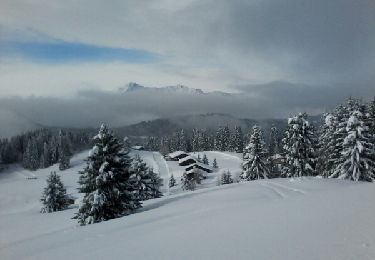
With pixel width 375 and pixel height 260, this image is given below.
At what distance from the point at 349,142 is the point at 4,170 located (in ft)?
530

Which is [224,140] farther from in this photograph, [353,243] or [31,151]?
[353,243]

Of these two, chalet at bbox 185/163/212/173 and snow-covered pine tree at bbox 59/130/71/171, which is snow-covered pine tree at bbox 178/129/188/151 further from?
snow-covered pine tree at bbox 59/130/71/171

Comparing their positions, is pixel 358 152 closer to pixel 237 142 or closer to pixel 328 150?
pixel 328 150

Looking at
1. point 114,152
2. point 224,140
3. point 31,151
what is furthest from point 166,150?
point 114,152

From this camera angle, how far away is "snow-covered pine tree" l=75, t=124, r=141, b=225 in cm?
2969

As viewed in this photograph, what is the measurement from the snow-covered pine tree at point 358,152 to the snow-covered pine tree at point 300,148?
843 cm

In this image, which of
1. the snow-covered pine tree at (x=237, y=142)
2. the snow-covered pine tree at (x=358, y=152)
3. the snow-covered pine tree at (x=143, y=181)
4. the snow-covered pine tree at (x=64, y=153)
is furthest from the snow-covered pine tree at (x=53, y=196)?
the snow-covered pine tree at (x=237, y=142)

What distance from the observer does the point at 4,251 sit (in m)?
16.8

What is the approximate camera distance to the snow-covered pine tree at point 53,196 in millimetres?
58656

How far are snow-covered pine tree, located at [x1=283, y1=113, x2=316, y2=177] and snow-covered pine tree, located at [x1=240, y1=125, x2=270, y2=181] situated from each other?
4270 millimetres

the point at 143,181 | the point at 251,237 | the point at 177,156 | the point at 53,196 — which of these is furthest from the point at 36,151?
the point at 251,237

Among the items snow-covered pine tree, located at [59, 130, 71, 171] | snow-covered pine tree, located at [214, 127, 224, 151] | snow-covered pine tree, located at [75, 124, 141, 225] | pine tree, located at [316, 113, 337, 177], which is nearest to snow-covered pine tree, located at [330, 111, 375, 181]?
pine tree, located at [316, 113, 337, 177]

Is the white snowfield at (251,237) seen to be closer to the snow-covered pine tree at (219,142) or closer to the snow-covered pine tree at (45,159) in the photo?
the snow-covered pine tree at (219,142)

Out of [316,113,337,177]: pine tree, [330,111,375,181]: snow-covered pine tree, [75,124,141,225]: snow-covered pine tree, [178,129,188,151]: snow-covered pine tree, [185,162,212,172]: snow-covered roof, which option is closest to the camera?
[75,124,141,225]: snow-covered pine tree
